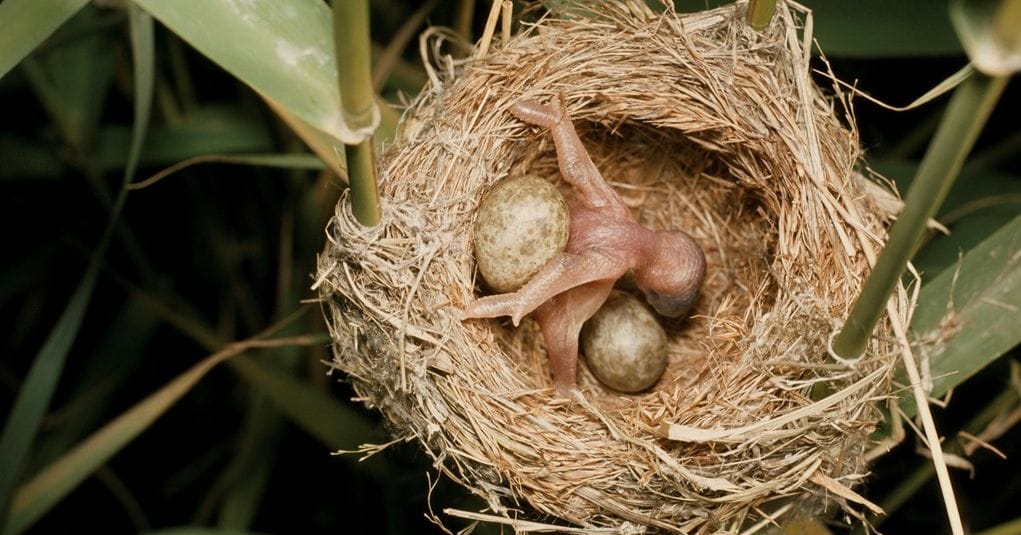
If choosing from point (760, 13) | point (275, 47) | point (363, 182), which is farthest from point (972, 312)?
point (275, 47)

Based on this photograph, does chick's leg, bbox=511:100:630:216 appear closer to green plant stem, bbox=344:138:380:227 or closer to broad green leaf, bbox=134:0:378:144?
green plant stem, bbox=344:138:380:227

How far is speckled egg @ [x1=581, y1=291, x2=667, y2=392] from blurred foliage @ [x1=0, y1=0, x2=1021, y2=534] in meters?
0.41

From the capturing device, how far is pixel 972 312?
139 centimetres

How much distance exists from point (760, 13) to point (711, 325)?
1.85ft

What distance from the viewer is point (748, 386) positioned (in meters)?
1.39

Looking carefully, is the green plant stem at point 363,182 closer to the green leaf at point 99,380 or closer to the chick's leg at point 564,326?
the chick's leg at point 564,326

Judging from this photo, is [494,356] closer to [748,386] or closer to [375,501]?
[748,386]

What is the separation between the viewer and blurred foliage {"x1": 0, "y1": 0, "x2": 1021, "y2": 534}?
63.9 inches

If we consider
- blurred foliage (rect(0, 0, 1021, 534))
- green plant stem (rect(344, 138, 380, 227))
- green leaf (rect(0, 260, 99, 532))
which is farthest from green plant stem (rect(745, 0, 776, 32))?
green leaf (rect(0, 260, 99, 532))

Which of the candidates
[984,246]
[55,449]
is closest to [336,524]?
[55,449]

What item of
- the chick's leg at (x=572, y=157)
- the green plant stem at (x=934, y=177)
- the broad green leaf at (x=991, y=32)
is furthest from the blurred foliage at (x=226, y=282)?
the broad green leaf at (x=991, y=32)

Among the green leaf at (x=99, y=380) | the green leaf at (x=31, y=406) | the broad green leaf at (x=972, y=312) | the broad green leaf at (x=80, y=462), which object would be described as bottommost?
the green leaf at (x=99, y=380)

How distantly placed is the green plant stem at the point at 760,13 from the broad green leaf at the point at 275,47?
0.68 m

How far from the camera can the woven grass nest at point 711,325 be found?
1.29 m
